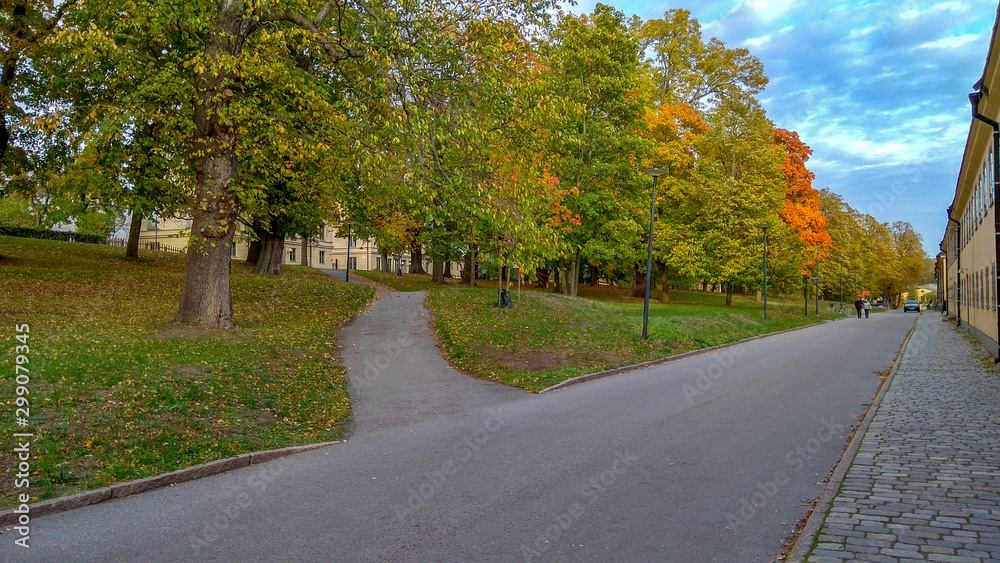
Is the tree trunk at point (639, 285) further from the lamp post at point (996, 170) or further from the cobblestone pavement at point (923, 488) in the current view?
the cobblestone pavement at point (923, 488)

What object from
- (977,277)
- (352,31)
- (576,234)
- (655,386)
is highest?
(352,31)

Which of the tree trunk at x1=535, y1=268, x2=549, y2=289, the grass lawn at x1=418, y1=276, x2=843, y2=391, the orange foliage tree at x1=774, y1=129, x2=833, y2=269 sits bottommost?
the grass lawn at x1=418, y1=276, x2=843, y2=391

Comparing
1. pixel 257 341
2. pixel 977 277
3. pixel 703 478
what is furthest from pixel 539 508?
pixel 977 277

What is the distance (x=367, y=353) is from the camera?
548 inches

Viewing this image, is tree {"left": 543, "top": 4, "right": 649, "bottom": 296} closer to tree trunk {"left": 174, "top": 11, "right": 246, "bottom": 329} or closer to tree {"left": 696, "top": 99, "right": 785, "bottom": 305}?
tree {"left": 696, "top": 99, "right": 785, "bottom": 305}

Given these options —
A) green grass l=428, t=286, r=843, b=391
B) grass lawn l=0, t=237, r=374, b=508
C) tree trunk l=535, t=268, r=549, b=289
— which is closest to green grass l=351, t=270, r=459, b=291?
tree trunk l=535, t=268, r=549, b=289

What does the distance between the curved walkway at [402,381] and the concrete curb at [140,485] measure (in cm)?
166

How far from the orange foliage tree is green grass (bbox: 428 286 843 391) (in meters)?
19.8

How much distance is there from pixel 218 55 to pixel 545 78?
6732 millimetres

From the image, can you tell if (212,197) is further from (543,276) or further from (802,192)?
(802,192)

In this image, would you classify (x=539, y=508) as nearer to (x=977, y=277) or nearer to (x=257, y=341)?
(x=257, y=341)

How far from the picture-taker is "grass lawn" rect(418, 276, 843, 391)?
44.1 ft

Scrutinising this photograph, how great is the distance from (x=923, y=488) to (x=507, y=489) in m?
3.79

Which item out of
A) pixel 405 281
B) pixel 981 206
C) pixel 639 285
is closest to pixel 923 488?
pixel 981 206
